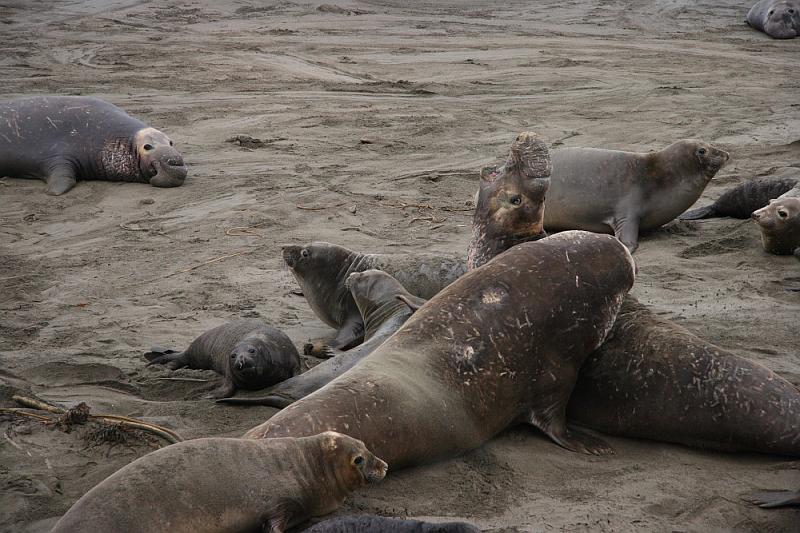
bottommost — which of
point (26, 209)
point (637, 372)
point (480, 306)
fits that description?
point (26, 209)

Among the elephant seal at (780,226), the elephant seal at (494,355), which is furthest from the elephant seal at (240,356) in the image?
the elephant seal at (780,226)

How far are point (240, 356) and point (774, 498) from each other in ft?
8.39

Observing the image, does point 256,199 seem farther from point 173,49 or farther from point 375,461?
point 173,49

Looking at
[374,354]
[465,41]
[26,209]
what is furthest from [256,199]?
[465,41]

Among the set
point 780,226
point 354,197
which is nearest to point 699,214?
point 780,226

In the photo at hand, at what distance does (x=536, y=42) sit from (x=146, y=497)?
1405cm

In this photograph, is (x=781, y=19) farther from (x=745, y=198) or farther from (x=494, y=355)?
(x=494, y=355)

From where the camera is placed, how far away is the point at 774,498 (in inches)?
155

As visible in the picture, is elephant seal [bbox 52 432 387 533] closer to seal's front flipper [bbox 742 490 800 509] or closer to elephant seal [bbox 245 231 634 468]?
elephant seal [bbox 245 231 634 468]

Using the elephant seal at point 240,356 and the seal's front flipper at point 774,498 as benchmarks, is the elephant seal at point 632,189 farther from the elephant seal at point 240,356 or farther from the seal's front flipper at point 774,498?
the seal's front flipper at point 774,498

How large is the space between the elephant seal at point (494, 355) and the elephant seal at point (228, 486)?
381mm

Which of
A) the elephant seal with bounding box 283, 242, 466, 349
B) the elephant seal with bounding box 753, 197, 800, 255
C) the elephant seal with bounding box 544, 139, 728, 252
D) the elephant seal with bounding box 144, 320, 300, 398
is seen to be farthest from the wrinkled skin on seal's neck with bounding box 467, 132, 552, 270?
the elephant seal with bounding box 544, 139, 728, 252

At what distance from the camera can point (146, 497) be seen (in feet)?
10.2

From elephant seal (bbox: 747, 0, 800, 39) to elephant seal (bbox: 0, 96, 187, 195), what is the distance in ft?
37.9
